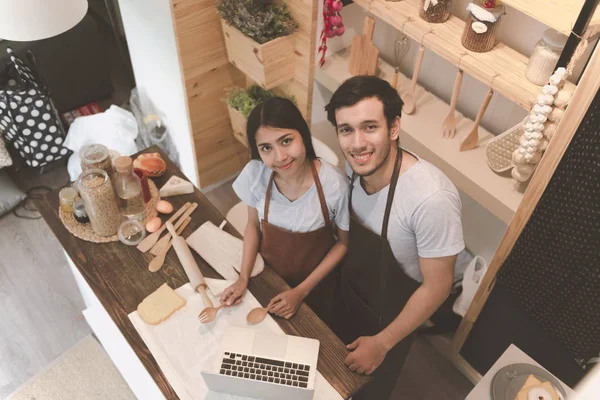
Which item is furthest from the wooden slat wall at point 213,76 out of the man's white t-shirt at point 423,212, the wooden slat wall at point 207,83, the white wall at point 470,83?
Answer: the man's white t-shirt at point 423,212

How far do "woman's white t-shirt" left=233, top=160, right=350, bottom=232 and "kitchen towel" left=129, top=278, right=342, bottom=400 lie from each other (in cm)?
29

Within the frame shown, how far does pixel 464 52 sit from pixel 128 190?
3.97ft

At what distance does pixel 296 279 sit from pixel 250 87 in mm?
1192

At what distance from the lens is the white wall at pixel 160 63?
245 centimetres

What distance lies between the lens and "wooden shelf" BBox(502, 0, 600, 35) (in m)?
1.46

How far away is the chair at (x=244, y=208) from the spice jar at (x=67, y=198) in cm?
67

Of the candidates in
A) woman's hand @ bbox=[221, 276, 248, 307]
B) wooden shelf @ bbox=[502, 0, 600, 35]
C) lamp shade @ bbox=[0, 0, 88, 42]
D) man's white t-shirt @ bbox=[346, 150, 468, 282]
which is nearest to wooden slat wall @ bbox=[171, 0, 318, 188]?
lamp shade @ bbox=[0, 0, 88, 42]

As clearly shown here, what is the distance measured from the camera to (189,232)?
1.77 m

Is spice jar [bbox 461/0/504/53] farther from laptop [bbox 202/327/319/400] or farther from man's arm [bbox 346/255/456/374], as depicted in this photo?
laptop [bbox 202/327/319/400]

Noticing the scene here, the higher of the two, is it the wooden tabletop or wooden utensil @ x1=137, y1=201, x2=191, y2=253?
wooden utensil @ x1=137, y1=201, x2=191, y2=253

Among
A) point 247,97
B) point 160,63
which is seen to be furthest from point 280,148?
point 160,63

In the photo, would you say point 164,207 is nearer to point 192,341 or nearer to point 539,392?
point 192,341

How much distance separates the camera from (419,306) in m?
1.55

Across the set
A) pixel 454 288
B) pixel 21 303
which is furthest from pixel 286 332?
pixel 21 303
